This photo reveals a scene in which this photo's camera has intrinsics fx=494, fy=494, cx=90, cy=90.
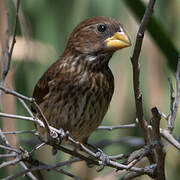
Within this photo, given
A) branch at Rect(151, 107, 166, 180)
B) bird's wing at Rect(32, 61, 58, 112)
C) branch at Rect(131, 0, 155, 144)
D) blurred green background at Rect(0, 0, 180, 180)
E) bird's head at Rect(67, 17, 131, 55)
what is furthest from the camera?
blurred green background at Rect(0, 0, 180, 180)

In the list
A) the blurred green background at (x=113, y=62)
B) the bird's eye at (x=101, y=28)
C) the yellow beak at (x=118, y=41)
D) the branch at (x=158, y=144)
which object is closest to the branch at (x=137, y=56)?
the branch at (x=158, y=144)

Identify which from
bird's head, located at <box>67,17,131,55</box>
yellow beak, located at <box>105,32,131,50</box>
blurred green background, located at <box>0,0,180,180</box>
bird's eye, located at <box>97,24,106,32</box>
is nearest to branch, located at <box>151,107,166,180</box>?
yellow beak, located at <box>105,32,131,50</box>

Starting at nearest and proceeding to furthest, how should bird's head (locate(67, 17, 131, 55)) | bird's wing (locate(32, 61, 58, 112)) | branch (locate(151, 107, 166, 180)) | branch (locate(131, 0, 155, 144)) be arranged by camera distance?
branch (locate(131, 0, 155, 144)), branch (locate(151, 107, 166, 180)), bird's head (locate(67, 17, 131, 55)), bird's wing (locate(32, 61, 58, 112))

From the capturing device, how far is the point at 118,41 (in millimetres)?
2559

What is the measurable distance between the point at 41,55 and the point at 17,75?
0.28m

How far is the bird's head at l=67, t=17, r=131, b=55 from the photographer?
2.64 m

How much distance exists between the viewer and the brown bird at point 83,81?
8.74 ft

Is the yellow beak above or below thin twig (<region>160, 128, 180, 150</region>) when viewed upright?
above

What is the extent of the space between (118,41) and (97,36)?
215 millimetres

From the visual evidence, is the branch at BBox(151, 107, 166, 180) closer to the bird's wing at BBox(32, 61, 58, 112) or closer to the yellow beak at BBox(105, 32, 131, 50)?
the yellow beak at BBox(105, 32, 131, 50)

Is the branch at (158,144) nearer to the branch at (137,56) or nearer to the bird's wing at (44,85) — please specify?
the branch at (137,56)

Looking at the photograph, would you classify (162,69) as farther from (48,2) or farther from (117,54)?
(48,2)

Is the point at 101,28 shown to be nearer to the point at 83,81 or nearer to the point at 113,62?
the point at 83,81

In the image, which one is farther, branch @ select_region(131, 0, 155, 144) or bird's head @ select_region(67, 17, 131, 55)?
bird's head @ select_region(67, 17, 131, 55)
